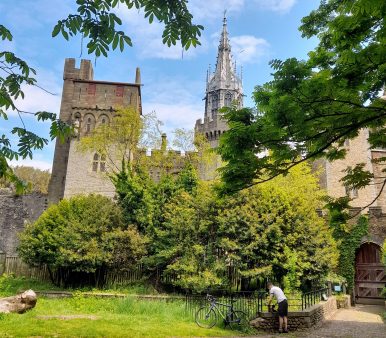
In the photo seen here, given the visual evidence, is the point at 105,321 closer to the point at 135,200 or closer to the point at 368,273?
the point at 135,200

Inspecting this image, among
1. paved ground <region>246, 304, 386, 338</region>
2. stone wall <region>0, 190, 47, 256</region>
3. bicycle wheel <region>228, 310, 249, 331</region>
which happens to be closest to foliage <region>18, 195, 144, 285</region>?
bicycle wheel <region>228, 310, 249, 331</region>

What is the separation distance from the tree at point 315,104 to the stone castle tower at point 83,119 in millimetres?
27033

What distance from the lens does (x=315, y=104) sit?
17.3 feet

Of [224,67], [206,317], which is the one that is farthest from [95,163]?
[224,67]

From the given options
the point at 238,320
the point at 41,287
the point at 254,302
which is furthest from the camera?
the point at 41,287

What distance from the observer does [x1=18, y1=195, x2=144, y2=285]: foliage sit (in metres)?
17.7

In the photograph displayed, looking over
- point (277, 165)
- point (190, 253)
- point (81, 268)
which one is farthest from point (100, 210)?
point (277, 165)

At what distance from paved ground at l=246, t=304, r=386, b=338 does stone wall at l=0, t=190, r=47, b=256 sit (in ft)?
76.5

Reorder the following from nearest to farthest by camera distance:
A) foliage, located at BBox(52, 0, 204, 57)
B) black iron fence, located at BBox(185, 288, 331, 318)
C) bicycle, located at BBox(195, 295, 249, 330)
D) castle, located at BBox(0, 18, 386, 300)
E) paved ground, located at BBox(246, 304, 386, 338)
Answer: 1. foliage, located at BBox(52, 0, 204, 57)
2. paved ground, located at BBox(246, 304, 386, 338)
3. bicycle, located at BBox(195, 295, 249, 330)
4. black iron fence, located at BBox(185, 288, 331, 318)
5. castle, located at BBox(0, 18, 386, 300)

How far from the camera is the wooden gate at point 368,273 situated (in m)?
21.6

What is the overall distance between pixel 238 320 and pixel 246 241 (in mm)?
5621

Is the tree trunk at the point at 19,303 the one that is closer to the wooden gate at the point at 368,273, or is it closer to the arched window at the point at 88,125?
the wooden gate at the point at 368,273

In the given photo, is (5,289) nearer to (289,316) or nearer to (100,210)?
(100,210)

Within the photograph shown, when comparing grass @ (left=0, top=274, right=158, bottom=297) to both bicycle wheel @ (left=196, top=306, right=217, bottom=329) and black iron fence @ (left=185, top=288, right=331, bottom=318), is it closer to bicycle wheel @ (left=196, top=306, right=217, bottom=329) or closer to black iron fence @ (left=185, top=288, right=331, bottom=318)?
black iron fence @ (left=185, top=288, right=331, bottom=318)
